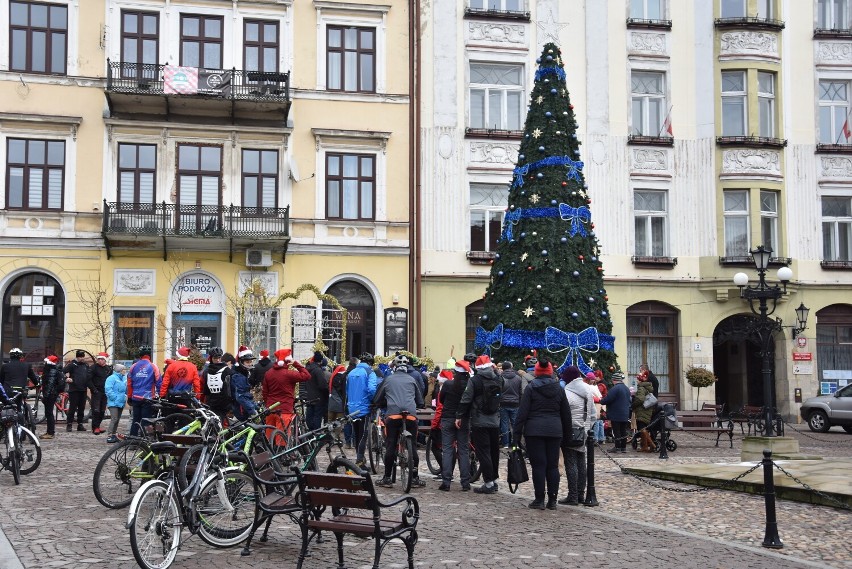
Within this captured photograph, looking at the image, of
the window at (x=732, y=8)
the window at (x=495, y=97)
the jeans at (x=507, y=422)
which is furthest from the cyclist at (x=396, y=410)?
the window at (x=732, y=8)

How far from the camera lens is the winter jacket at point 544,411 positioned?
1248 centimetres

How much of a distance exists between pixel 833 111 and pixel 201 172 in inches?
826

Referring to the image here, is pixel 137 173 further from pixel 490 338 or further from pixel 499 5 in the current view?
pixel 490 338

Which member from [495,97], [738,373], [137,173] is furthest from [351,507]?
[738,373]

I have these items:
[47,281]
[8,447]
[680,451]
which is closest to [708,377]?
[680,451]

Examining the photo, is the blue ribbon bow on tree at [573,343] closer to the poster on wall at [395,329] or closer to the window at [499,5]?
the poster on wall at [395,329]

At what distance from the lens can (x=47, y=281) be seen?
29391mm

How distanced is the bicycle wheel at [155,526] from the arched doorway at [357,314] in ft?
73.7

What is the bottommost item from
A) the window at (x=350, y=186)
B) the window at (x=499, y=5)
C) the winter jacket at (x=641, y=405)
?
the winter jacket at (x=641, y=405)

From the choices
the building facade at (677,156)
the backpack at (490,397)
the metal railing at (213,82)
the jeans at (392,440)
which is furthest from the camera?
the building facade at (677,156)

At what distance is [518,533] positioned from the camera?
1066 cm

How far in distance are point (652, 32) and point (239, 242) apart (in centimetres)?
1519

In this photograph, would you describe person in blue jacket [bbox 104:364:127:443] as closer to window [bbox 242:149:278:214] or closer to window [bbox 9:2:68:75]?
window [bbox 242:149:278:214]

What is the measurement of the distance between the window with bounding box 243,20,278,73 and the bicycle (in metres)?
18.5
